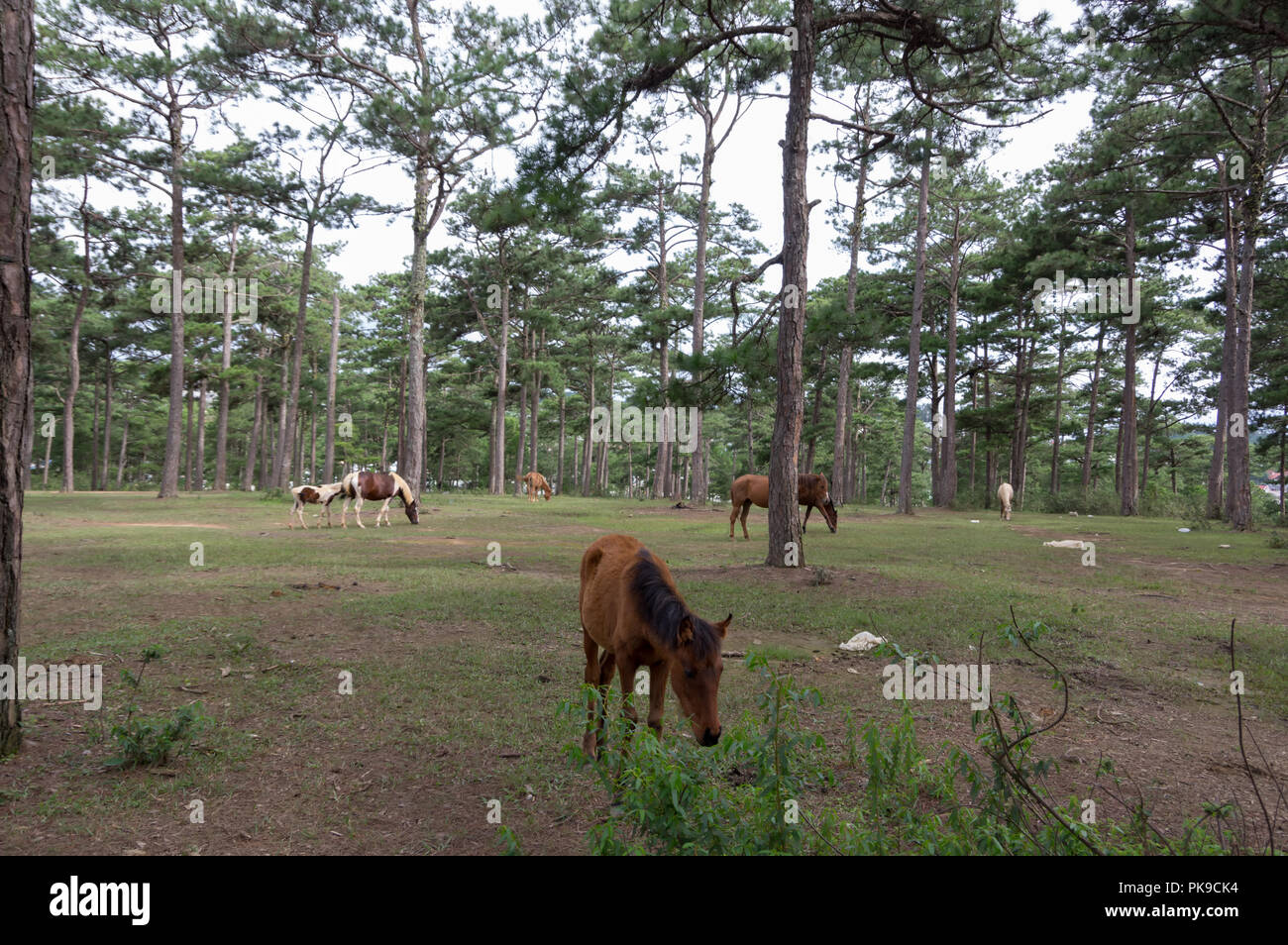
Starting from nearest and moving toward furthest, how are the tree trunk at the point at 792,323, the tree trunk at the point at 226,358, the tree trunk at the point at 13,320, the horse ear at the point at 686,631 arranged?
1. the horse ear at the point at 686,631
2. the tree trunk at the point at 13,320
3. the tree trunk at the point at 792,323
4. the tree trunk at the point at 226,358

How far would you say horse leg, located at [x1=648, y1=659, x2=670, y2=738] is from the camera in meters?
3.61

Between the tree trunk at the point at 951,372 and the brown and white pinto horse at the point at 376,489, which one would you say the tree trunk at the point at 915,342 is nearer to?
the tree trunk at the point at 951,372

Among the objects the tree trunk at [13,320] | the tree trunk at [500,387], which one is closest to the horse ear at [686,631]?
the tree trunk at [13,320]

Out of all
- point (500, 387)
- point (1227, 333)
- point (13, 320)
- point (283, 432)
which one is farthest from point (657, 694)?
point (283, 432)

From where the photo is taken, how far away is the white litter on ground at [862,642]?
264 inches

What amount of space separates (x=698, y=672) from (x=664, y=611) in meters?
0.45

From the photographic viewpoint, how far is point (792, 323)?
434 inches

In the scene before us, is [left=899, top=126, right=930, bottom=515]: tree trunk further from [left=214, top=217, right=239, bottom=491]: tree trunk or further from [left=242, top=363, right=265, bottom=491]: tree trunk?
[left=242, top=363, right=265, bottom=491]: tree trunk

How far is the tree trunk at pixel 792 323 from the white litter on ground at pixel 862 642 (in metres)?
3.98

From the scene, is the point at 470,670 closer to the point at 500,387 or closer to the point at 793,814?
the point at 793,814

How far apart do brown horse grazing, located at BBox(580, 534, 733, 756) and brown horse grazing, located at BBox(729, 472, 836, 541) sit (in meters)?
11.6

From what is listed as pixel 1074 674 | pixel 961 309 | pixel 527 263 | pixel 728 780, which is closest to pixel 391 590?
pixel 728 780

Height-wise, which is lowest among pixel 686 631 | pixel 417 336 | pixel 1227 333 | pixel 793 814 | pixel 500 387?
pixel 793 814

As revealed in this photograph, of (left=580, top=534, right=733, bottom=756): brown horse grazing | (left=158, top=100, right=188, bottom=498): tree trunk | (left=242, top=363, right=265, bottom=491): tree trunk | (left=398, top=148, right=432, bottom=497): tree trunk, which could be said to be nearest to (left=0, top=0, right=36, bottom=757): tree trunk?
(left=580, top=534, right=733, bottom=756): brown horse grazing
